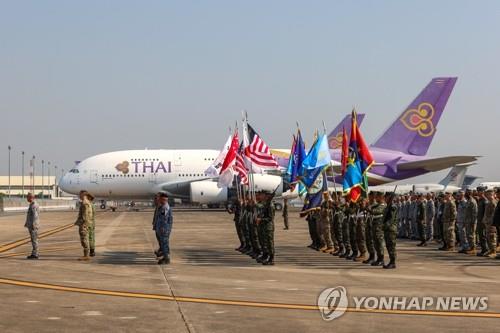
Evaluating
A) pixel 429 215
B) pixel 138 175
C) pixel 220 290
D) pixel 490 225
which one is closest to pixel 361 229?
pixel 490 225

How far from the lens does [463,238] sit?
19344 millimetres

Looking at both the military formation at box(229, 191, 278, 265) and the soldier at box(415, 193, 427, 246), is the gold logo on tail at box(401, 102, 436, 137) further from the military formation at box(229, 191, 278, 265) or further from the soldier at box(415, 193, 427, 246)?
the military formation at box(229, 191, 278, 265)

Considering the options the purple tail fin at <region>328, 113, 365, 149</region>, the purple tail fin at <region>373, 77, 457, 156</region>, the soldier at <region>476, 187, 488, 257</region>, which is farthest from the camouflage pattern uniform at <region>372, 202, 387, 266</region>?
the purple tail fin at <region>328, 113, 365, 149</region>

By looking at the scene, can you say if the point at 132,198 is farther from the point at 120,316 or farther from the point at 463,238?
the point at 120,316

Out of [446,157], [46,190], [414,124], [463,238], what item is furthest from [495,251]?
[46,190]

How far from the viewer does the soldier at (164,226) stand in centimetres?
1594

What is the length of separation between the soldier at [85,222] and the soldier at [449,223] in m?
10.1

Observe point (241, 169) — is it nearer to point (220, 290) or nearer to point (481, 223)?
point (481, 223)

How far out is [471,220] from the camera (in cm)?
1892

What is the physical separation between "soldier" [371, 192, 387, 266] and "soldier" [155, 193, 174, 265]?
4.70m

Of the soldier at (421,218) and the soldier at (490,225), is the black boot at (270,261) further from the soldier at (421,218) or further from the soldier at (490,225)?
the soldier at (421,218)

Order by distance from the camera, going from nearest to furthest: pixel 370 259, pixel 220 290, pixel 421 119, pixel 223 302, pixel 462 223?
1. pixel 223 302
2. pixel 220 290
3. pixel 370 259
4. pixel 462 223
5. pixel 421 119

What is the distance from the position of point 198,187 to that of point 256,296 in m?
45.2

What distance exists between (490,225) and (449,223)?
91.4 inches
